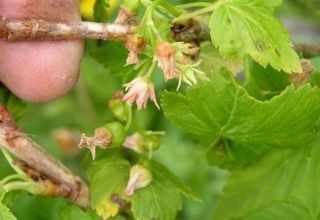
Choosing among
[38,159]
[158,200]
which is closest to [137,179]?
[158,200]

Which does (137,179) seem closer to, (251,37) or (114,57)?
(114,57)

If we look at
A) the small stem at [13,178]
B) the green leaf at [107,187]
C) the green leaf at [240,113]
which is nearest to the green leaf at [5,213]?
the small stem at [13,178]

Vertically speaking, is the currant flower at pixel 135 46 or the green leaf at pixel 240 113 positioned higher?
the currant flower at pixel 135 46

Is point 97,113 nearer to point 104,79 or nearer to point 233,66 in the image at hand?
point 104,79

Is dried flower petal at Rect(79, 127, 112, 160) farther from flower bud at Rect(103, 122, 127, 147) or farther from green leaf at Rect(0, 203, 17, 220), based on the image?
green leaf at Rect(0, 203, 17, 220)

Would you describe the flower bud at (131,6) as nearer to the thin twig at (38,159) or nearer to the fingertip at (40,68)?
the fingertip at (40,68)
